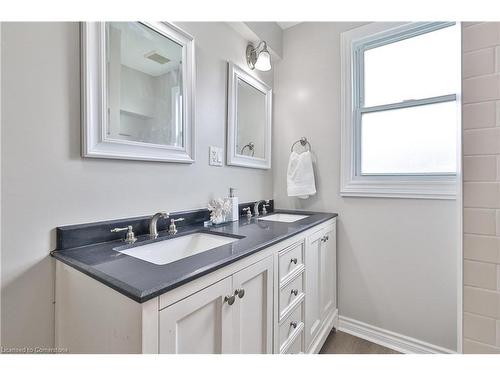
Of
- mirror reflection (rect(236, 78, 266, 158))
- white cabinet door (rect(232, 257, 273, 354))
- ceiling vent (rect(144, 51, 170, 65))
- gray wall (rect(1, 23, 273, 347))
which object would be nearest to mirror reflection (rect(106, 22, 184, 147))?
ceiling vent (rect(144, 51, 170, 65))

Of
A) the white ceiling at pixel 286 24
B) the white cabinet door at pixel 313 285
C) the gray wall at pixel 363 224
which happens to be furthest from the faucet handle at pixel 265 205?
the white ceiling at pixel 286 24

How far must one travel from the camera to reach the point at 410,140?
5.13ft

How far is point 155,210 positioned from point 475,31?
134cm

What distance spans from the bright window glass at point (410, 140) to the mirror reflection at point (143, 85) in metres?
1.35

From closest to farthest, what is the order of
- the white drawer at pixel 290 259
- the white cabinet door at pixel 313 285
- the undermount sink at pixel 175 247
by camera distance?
the undermount sink at pixel 175 247 → the white drawer at pixel 290 259 → the white cabinet door at pixel 313 285

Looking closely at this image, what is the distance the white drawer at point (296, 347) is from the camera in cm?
110

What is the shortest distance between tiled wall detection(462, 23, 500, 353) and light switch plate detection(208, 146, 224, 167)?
1.14 metres

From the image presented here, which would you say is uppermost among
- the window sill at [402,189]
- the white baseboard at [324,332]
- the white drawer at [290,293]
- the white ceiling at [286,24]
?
the white ceiling at [286,24]

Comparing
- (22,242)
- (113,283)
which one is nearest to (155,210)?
(22,242)

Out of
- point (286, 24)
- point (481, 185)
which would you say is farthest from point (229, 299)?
point (286, 24)

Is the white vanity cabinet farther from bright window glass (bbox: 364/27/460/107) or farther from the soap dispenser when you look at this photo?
bright window glass (bbox: 364/27/460/107)

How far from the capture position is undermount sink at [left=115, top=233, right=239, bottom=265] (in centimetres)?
93

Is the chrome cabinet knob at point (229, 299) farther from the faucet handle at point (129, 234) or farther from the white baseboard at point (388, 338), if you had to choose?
the white baseboard at point (388, 338)

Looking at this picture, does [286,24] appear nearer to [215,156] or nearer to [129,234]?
[215,156]
